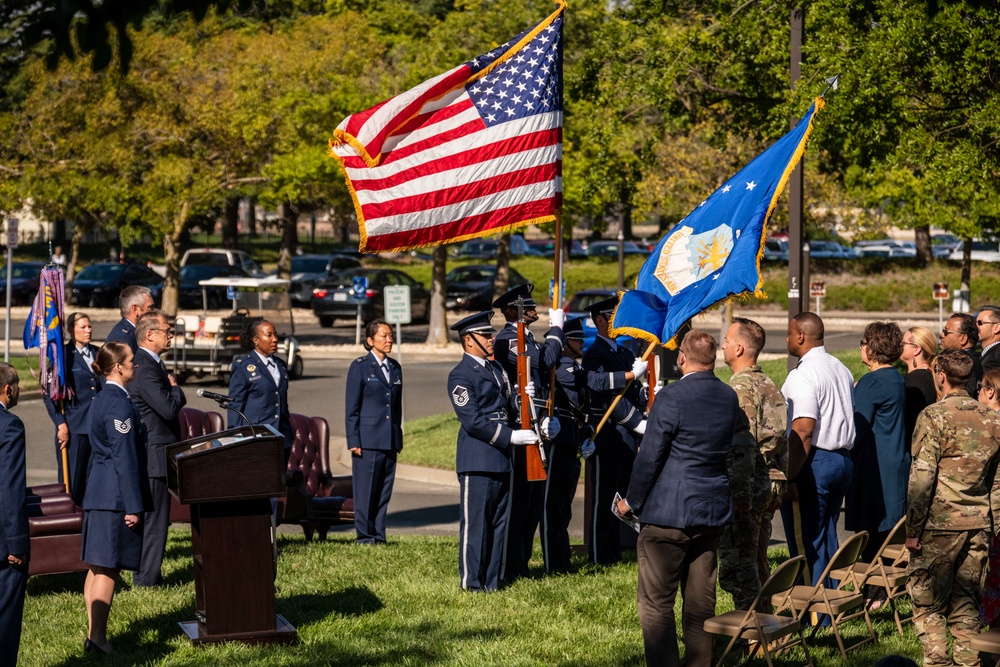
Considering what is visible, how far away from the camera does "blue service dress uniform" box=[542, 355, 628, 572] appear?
370 inches

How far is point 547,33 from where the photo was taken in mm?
9000

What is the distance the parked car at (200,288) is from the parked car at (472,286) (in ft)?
25.2

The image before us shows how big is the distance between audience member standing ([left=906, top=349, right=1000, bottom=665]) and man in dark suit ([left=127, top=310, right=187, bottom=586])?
5036 millimetres

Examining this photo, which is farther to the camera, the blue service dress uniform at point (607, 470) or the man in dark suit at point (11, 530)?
the blue service dress uniform at point (607, 470)

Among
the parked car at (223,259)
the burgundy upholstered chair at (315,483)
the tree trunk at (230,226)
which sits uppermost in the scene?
the tree trunk at (230,226)

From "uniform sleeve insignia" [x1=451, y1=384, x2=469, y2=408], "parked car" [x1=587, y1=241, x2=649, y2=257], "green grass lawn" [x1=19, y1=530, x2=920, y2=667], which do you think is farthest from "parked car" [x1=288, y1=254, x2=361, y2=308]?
"uniform sleeve insignia" [x1=451, y1=384, x2=469, y2=408]

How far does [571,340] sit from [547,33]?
240 cm

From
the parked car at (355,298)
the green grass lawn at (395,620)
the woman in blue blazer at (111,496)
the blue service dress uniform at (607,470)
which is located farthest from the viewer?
the parked car at (355,298)

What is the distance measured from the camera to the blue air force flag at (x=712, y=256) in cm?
816

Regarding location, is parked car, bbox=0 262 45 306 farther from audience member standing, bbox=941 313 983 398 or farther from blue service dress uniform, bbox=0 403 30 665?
audience member standing, bbox=941 313 983 398

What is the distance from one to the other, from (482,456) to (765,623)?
2.72 m

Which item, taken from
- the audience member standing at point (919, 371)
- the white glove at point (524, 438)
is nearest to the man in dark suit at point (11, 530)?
the white glove at point (524, 438)

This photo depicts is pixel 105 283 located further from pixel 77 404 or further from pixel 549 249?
pixel 77 404

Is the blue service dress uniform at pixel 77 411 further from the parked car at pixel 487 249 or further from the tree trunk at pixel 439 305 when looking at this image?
the parked car at pixel 487 249
